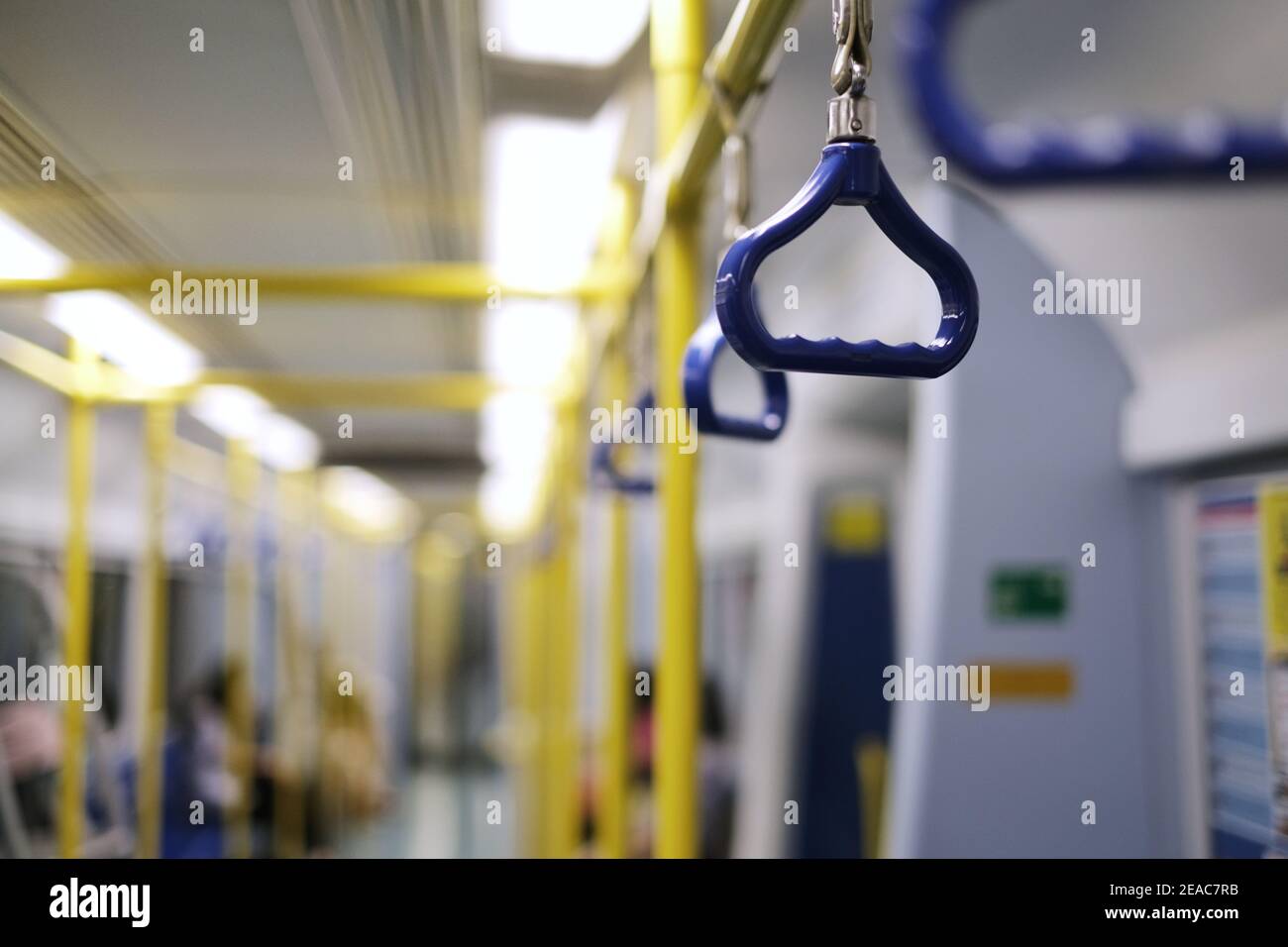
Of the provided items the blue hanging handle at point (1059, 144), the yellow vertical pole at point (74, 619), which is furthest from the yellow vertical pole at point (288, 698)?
the blue hanging handle at point (1059, 144)

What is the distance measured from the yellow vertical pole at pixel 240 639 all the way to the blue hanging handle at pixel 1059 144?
11.4ft

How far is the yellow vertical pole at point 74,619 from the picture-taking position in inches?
99.3

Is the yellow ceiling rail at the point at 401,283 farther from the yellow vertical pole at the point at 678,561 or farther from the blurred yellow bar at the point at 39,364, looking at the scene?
the yellow vertical pole at the point at 678,561

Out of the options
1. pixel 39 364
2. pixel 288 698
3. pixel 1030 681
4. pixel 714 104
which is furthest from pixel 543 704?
pixel 714 104

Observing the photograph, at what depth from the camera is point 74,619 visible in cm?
253

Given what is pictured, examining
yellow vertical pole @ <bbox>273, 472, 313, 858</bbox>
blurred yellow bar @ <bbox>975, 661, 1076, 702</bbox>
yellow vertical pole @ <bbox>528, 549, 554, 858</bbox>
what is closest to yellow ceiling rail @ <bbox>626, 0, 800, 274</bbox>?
blurred yellow bar @ <bbox>975, 661, 1076, 702</bbox>

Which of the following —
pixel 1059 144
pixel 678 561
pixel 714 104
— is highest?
pixel 1059 144

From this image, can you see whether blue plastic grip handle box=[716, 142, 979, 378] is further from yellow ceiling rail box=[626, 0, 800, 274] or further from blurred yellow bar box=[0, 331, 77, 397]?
blurred yellow bar box=[0, 331, 77, 397]

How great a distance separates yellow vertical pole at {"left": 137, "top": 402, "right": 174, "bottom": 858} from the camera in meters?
3.21

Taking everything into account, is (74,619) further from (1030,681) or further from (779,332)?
(779,332)

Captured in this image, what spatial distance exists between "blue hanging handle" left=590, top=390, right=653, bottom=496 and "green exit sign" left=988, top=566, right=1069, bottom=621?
2.47 ft

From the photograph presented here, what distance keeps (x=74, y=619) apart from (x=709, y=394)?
2.00 meters

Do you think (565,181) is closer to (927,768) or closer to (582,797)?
(927,768)

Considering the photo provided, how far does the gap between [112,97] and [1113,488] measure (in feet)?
6.20
